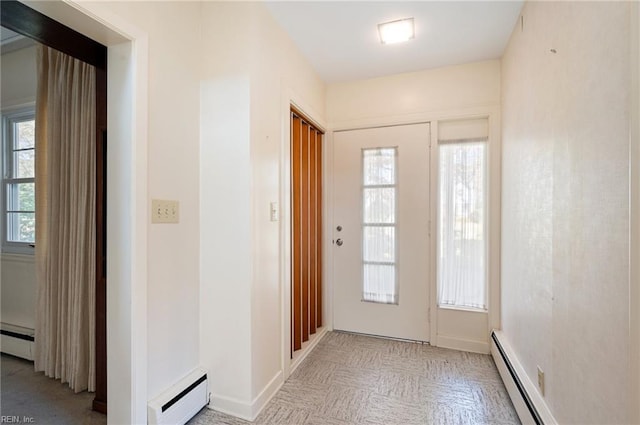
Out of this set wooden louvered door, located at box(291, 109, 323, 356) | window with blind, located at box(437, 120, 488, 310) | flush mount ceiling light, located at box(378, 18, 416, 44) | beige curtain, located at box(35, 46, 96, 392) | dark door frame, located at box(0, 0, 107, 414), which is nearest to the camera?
dark door frame, located at box(0, 0, 107, 414)

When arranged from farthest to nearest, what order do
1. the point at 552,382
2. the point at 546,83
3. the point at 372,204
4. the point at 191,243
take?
1. the point at 372,204
2. the point at 191,243
3. the point at 546,83
4. the point at 552,382

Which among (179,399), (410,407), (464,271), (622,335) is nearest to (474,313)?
(464,271)

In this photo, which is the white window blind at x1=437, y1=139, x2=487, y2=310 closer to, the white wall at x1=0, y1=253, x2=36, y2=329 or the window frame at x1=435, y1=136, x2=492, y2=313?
the window frame at x1=435, y1=136, x2=492, y2=313

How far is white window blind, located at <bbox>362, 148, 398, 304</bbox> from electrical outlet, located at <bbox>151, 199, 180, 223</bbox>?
1.79m

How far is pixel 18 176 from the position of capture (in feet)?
8.30

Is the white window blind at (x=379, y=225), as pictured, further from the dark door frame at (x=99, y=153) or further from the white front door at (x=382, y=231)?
the dark door frame at (x=99, y=153)

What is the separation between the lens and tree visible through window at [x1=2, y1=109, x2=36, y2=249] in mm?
2498

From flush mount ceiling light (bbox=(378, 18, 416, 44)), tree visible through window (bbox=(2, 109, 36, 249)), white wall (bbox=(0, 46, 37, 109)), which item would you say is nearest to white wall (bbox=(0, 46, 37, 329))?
white wall (bbox=(0, 46, 37, 109))

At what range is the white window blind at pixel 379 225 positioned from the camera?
283 cm

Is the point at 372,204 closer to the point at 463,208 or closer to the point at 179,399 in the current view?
the point at 463,208

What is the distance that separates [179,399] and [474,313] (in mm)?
2375

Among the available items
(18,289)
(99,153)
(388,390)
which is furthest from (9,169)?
(388,390)

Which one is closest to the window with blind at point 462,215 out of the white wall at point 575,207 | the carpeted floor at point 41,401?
the white wall at point 575,207

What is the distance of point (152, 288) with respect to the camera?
151 cm
